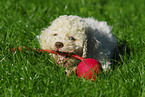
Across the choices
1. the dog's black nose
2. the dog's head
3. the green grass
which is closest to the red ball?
the green grass

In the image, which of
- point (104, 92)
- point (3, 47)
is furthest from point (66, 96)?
point (3, 47)

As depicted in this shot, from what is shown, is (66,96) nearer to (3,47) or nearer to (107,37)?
(3,47)

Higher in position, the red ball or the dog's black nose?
the dog's black nose

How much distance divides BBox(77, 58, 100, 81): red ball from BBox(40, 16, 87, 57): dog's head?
0.83 ft

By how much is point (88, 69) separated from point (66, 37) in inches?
22.2

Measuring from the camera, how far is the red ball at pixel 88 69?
10.2ft

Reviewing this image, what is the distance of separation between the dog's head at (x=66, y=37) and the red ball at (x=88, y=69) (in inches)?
10.0

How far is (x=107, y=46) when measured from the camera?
415 centimetres

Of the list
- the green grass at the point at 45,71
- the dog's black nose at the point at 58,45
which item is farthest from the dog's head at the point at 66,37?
the green grass at the point at 45,71

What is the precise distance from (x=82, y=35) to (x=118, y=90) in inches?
39.7

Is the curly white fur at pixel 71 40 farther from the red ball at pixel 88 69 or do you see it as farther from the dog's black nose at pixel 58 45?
the red ball at pixel 88 69

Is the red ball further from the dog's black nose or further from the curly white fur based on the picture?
the dog's black nose

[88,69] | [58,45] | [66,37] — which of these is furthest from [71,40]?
[88,69]

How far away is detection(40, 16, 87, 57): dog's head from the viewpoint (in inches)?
129
